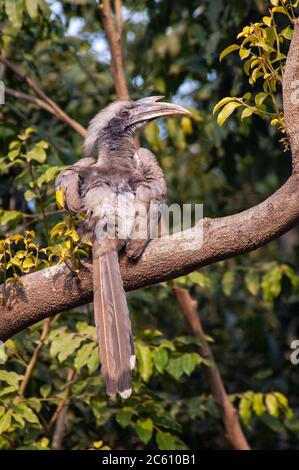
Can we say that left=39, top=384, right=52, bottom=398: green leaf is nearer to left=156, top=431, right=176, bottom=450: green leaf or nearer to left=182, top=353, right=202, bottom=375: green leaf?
left=156, top=431, right=176, bottom=450: green leaf

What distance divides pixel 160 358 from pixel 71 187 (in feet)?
3.59

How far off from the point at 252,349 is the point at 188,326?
120 cm

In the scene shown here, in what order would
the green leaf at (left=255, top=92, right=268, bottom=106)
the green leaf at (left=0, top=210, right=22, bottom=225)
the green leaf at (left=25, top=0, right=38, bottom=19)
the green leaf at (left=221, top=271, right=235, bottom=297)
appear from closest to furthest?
the green leaf at (left=255, top=92, right=268, bottom=106), the green leaf at (left=0, top=210, right=22, bottom=225), the green leaf at (left=25, top=0, right=38, bottom=19), the green leaf at (left=221, top=271, right=235, bottom=297)

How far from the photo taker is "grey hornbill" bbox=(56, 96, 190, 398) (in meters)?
3.67

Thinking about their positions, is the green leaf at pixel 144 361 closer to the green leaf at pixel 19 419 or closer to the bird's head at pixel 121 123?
the green leaf at pixel 19 419

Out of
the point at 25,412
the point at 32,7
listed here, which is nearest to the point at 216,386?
the point at 25,412

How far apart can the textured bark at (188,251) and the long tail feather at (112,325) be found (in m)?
0.06

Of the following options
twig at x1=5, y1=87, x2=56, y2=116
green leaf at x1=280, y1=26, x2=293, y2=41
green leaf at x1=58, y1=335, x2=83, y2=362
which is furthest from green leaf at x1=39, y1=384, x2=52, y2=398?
green leaf at x1=280, y1=26, x2=293, y2=41

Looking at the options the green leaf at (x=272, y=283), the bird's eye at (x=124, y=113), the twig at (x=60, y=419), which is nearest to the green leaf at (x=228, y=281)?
the green leaf at (x=272, y=283)

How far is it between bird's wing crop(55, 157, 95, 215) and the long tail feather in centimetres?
44

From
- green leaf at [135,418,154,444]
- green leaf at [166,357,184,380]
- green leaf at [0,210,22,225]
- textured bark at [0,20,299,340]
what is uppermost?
green leaf at [0,210,22,225]

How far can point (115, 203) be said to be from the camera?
4070 mm

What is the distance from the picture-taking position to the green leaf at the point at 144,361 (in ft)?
14.9
